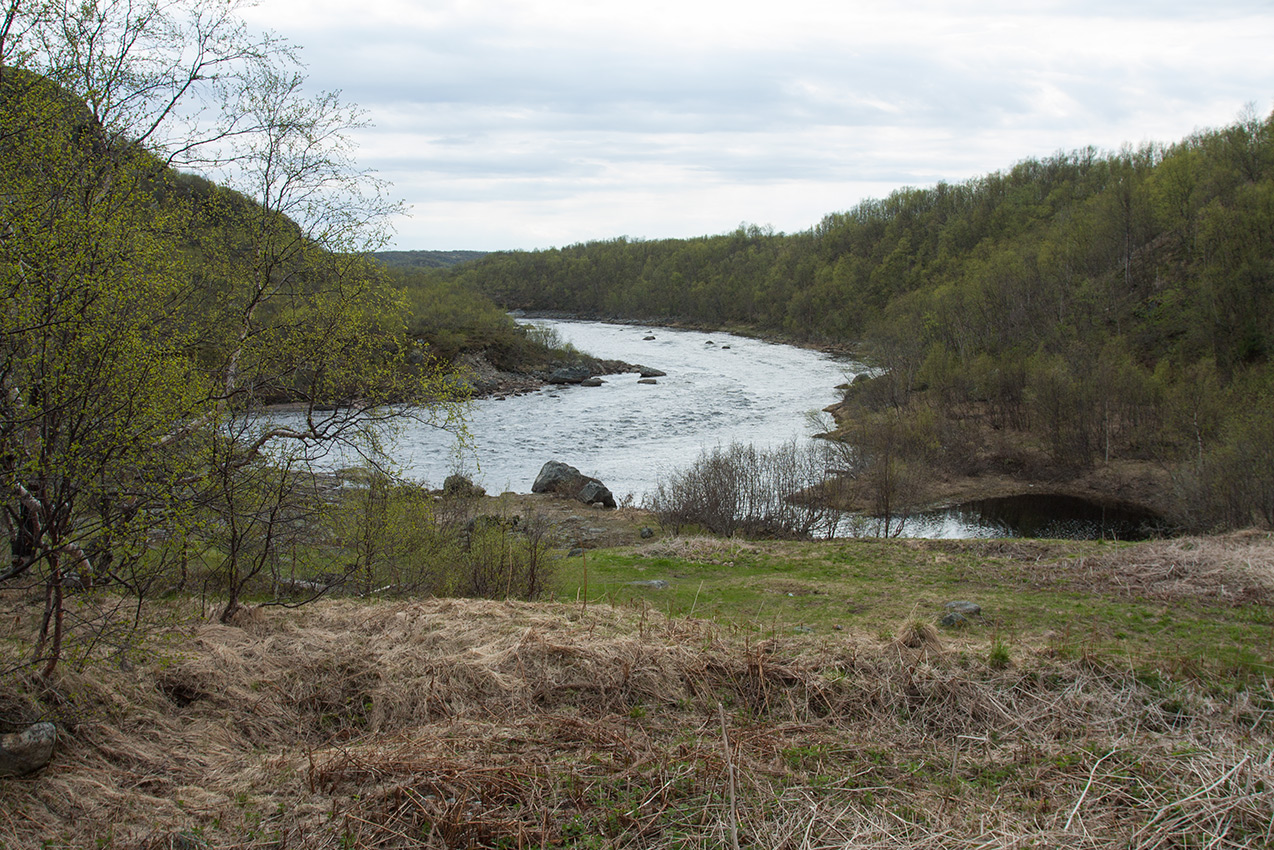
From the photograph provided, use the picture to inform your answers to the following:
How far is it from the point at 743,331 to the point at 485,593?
100 m

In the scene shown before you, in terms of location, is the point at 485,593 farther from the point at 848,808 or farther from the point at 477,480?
the point at 477,480

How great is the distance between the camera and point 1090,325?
54.3 m

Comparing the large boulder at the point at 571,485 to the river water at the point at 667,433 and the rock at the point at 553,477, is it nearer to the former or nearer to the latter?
the rock at the point at 553,477

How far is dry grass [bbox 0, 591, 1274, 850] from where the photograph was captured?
5059 mm

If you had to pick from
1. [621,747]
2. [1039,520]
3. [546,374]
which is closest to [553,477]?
[1039,520]

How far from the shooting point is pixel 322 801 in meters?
5.38

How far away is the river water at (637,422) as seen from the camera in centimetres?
3938

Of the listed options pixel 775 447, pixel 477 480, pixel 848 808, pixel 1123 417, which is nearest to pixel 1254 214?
pixel 1123 417

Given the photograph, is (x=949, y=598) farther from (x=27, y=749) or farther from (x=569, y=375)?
(x=569, y=375)

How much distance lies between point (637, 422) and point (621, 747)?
44589 millimetres

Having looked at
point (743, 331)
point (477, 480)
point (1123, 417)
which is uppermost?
point (743, 331)

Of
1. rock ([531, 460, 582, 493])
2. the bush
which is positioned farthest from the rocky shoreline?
the bush

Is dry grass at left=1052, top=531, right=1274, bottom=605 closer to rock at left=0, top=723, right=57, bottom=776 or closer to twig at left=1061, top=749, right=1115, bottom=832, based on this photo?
twig at left=1061, top=749, right=1115, bottom=832

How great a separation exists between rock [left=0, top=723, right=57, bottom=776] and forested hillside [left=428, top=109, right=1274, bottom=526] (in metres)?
30.9
